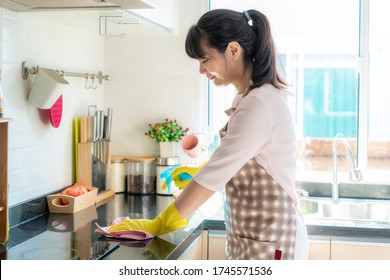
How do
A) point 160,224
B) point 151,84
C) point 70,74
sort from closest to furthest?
point 160,224
point 70,74
point 151,84

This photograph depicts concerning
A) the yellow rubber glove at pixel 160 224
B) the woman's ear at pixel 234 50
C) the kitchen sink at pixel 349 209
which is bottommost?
the kitchen sink at pixel 349 209

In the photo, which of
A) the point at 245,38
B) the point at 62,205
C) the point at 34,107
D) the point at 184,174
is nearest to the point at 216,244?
the point at 184,174

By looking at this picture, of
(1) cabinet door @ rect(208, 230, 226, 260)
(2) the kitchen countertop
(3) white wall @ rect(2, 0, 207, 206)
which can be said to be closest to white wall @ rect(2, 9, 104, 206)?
(3) white wall @ rect(2, 0, 207, 206)

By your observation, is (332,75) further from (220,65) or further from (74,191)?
(220,65)

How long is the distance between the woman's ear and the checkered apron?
0.29 meters

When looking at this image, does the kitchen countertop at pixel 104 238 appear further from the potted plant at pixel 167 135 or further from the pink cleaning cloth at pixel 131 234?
the potted plant at pixel 167 135

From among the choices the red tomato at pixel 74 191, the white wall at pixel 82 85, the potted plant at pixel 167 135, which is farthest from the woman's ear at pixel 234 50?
the potted plant at pixel 167 135

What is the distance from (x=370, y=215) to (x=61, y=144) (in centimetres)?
145

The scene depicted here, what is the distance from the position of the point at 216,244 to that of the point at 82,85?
40.0 inches

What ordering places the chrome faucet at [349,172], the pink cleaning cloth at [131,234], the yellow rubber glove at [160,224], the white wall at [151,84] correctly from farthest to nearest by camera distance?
1. the white wall at [151,84]
2. the chrome faucet at [349,172]
3. the pink cleaning cloth at [131,234]
4. the yellow rubber glove at [160,224]

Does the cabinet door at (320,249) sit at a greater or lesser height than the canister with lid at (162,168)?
lesser

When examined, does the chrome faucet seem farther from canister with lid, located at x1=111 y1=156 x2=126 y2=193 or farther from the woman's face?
the woman's face

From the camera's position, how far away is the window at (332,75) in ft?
10.2

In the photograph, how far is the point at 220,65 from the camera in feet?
5.82
